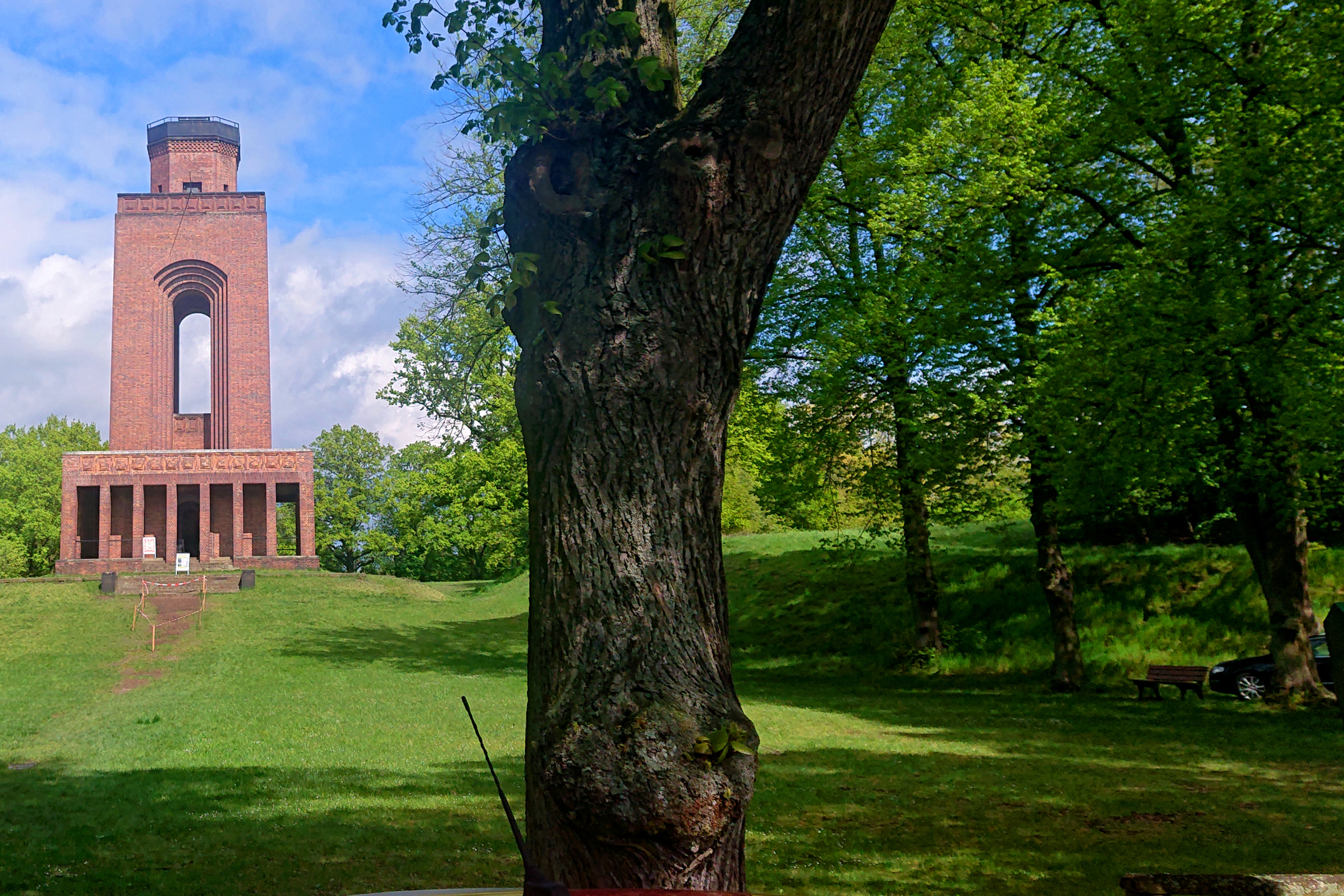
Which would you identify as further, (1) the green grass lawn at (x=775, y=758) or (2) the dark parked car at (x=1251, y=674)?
(2) the dark parked car at (x=1251, y=674)

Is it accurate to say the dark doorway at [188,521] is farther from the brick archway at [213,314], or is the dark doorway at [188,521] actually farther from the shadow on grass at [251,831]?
the shadow on grass at [251,831]

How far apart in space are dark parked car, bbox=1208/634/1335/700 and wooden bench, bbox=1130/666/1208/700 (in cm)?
67

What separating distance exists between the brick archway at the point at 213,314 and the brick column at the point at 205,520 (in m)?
3.38

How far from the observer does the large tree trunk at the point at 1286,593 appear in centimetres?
1655

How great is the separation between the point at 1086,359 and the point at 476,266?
12588 millimetres

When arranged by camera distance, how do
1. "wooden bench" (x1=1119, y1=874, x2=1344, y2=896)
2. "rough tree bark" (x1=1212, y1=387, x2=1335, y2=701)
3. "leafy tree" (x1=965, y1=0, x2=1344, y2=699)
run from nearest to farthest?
"wooden bench" (x1=1119, y1=874, x2=1344, y2=896), "leafy tree" (x1=965, y1=0, x2=1344, y2=699), "rough tree bark" (x1=1212, y1=387, x2=1335, y2=701)

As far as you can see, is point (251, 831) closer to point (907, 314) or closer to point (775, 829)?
point (775, 829)

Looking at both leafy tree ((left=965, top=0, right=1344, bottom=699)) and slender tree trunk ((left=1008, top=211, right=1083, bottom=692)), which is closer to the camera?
leafy tree ((left=965, top=0, right=1344, bottom=699))

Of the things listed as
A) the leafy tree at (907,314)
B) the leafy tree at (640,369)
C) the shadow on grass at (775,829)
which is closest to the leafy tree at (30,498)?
the leafy tree at (907,314)

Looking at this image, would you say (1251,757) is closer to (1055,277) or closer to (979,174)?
(1055,277)

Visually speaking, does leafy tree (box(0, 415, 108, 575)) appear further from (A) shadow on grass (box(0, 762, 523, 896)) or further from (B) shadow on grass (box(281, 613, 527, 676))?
(A) shadow on grass (box(0, 762, 523, 896))

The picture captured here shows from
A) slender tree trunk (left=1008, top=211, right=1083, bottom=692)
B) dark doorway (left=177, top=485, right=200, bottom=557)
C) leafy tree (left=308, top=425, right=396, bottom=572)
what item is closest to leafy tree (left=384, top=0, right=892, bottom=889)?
slender tree trunk (left=1008, top=211, right=1083, bottom=692)

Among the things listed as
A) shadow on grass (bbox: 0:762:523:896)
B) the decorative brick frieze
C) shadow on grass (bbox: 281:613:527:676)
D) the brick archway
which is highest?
the decorative brick frieze

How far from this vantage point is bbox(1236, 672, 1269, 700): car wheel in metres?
18.8
